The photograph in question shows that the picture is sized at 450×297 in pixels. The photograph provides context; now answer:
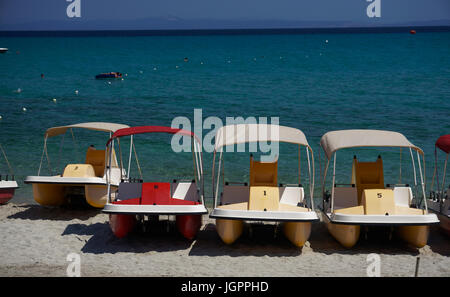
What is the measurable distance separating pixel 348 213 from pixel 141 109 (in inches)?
967

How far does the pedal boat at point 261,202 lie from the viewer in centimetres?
989

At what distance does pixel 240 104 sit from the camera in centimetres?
3666

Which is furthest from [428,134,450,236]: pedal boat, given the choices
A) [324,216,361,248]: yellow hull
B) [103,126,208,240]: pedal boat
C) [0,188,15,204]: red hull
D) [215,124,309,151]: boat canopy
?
[0,188,15,204]: red hull

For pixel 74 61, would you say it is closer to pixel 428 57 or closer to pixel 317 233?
pixel 428 57

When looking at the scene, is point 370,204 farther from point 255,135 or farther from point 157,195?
point 157,195

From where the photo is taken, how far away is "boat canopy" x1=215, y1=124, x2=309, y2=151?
10.9m

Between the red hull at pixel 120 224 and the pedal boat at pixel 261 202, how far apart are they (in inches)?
62.1

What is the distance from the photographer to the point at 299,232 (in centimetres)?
1013

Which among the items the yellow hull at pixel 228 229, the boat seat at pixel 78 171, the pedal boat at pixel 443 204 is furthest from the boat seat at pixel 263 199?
the boat seat at pixel 78 171

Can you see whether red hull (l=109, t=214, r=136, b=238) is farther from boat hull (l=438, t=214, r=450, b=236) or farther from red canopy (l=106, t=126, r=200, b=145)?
boat hull (l=438, t=214, r=450, b=236)

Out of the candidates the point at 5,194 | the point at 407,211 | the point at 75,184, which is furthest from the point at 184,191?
the point at 5,194

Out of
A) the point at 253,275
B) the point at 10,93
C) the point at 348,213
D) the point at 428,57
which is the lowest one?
the point at 253,275
